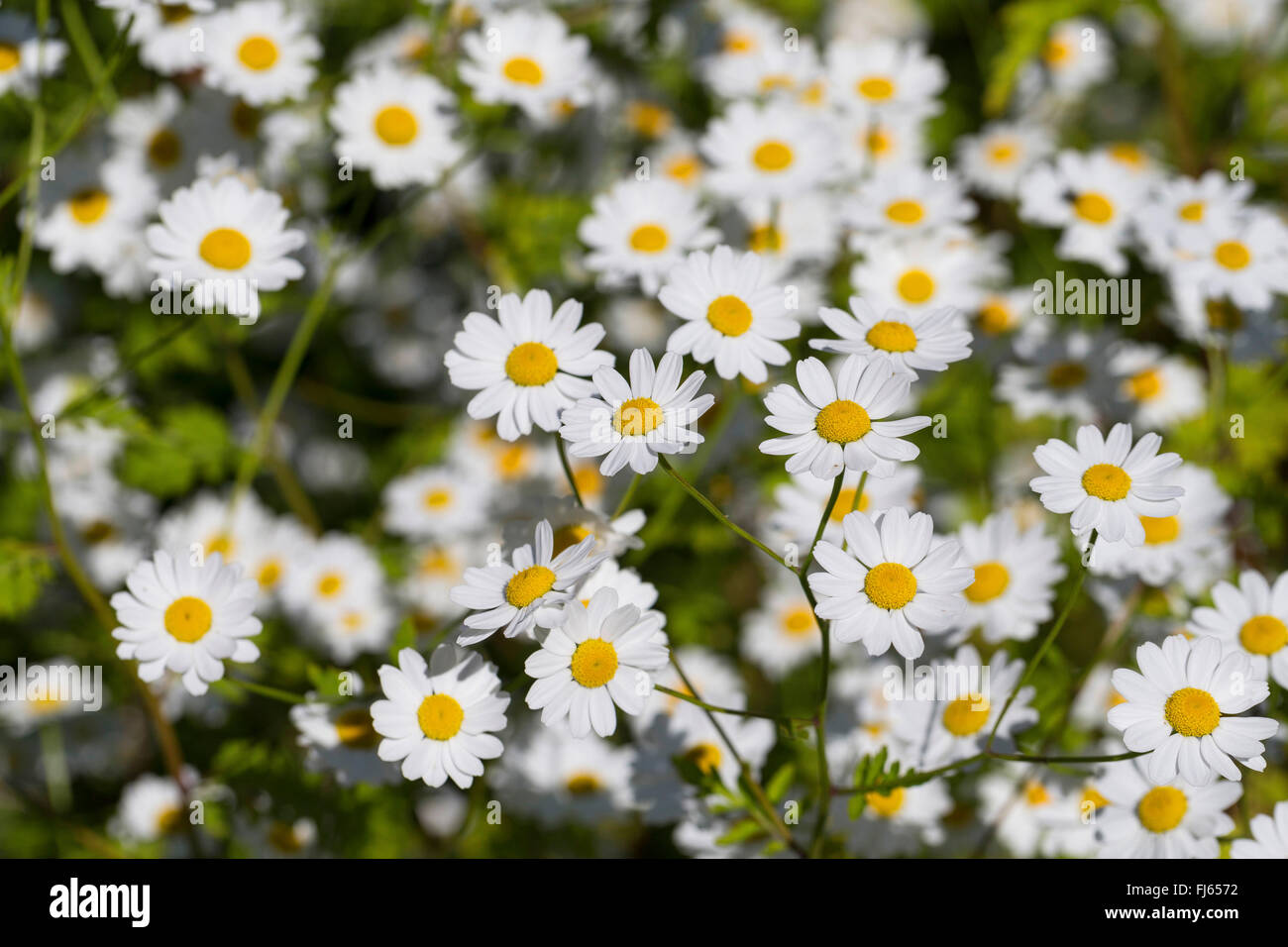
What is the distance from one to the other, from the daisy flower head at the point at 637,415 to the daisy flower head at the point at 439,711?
0.35 metres

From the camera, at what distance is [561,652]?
1.35 m

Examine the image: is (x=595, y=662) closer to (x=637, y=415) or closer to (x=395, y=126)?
(x=637, y=415)

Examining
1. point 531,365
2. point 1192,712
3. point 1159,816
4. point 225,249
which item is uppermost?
point 225,249

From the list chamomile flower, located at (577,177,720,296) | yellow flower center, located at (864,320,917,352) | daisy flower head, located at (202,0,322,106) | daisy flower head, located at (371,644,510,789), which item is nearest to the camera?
daisy flower head, located at (371,644,510,789)

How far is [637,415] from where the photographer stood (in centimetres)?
137

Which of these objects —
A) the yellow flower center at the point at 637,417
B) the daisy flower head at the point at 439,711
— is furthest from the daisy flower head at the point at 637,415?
the daisy flower head at the point at 439,711

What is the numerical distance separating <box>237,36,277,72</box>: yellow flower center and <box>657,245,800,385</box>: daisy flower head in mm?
1073

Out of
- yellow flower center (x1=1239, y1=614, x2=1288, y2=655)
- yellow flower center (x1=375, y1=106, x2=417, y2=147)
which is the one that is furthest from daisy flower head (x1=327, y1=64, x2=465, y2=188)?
yellow flower center (x1=1239, y1=614, x2=1288, y2=655)

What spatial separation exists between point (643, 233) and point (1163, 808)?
1.32 meters

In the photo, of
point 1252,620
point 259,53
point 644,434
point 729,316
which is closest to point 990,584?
point 1252,620

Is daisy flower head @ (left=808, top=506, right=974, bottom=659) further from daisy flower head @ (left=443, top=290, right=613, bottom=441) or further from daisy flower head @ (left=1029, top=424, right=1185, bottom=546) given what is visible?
daisy flower head @ (left=443, top=290, right=613, bottom=441)

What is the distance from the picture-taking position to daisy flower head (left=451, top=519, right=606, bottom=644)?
1.30 metres
